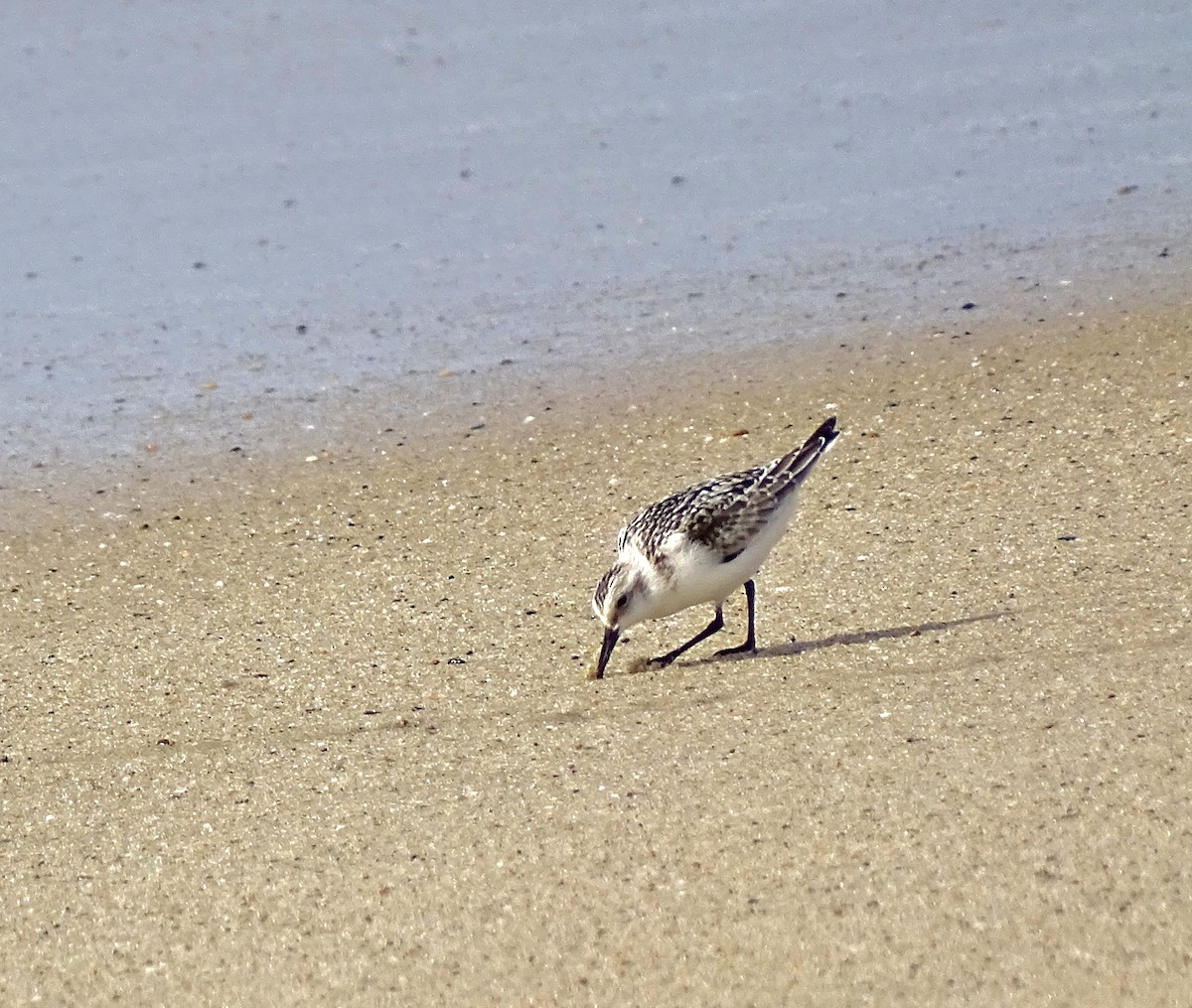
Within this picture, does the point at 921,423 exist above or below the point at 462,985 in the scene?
below

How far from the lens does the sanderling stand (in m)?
6.34

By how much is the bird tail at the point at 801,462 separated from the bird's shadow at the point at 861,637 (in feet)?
1.65

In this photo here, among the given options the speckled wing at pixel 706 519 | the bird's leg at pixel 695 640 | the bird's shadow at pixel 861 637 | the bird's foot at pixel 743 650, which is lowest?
the bird's leg at pixel 695 640

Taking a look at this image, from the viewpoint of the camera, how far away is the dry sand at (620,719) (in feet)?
14.8

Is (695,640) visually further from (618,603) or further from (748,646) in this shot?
(618,603)

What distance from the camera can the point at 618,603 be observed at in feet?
20.7

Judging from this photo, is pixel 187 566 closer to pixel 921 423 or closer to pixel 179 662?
pixel 179 662

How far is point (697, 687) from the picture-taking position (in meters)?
6.15

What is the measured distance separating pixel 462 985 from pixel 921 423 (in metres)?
4.60

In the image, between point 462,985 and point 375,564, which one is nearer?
point 462,985

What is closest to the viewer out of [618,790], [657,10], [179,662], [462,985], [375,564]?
[462,985]

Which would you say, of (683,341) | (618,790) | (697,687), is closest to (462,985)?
(618,790)

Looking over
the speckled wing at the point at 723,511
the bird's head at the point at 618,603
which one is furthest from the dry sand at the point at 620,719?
the speckled wing at the point at 723,511

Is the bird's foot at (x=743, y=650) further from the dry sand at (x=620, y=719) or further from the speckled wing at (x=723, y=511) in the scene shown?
the speckled wing at (x=723, y=511)
